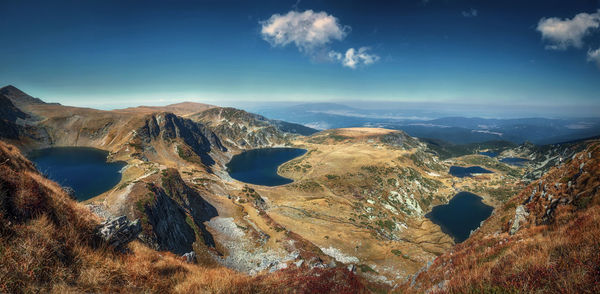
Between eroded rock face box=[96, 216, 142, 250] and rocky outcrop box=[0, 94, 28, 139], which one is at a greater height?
rocky outcrop box=[0, 94, 28, 139]

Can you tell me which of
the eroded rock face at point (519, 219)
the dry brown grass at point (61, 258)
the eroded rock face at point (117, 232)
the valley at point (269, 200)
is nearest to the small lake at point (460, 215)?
the valley at point (269, 200)

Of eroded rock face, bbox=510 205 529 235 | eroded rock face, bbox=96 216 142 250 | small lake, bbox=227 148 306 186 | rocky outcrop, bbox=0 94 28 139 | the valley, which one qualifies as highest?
rocky outcrop, bbox=0 94 28 139

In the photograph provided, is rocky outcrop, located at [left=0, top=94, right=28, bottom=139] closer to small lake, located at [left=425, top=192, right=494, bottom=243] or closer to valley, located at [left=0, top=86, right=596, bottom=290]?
valley, located at [left=0, top=86, right=596, bottom=290]

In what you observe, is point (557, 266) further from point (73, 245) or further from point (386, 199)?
point (386, 199)

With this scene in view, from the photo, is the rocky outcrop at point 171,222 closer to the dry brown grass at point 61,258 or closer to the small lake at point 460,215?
the dry brown grass at point 61,258

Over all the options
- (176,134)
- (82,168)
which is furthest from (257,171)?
(82,168)

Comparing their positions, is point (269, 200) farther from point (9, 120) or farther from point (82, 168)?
point (9, 120)

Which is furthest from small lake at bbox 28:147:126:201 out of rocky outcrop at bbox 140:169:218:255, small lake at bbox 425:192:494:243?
small lake at bbox 425:192:494:243
